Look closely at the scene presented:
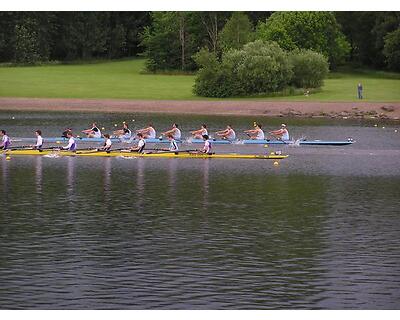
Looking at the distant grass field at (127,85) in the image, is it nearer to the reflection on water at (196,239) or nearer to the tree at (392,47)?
the tree at (392,47)

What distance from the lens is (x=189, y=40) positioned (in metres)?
→ 111

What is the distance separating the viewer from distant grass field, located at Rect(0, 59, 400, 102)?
81750mm

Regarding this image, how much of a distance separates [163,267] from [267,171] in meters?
19.5

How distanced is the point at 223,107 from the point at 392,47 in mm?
30749

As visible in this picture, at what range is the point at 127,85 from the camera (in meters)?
91.6

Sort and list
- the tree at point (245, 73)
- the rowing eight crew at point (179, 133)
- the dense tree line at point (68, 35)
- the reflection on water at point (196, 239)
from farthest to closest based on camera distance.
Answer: the dense tree line at point (68, 35) < the tree at point (245, 73) < the rowing eight crew at point (179, 133) < the reflection on water at point (196, 239)

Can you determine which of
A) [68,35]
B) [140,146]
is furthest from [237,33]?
[140,146]

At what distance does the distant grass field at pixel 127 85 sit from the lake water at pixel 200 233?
111ft

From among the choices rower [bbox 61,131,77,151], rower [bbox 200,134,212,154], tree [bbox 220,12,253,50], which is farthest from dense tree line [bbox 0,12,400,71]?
rower [bbox 61,131,77,151]

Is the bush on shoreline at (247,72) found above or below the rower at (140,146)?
above

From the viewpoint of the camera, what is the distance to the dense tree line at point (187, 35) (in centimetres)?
9812

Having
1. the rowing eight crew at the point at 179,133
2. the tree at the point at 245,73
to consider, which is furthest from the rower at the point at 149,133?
the tree at the point at 245,73

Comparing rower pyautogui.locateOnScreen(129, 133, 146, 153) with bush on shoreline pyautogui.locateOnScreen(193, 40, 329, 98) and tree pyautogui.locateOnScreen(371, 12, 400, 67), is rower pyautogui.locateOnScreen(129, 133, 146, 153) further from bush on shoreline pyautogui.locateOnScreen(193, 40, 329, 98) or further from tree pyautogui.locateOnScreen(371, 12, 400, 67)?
tree pyautogui.locateOnScreen(371, 12, 400, 67)

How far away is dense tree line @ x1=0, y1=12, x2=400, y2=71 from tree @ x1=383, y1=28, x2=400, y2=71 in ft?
0.35
